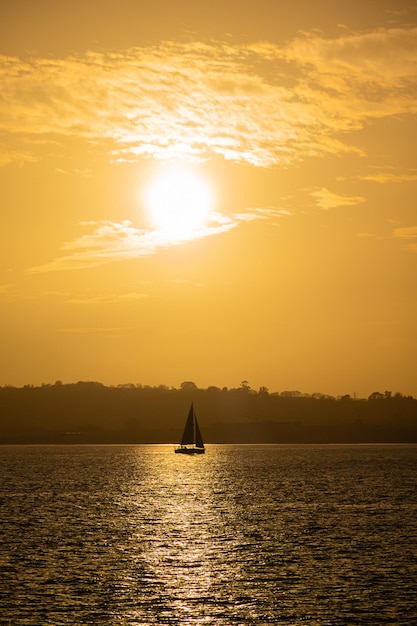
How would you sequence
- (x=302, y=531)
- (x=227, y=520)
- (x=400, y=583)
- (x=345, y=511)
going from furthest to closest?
(x=345, y=511) → (x=227, y=520) → (x=302, y=531) → (x=400, y=583)

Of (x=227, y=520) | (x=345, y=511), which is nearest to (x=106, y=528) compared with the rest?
(x=227, y=520)

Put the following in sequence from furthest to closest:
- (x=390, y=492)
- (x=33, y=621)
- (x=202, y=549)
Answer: (x=390, y=492) < (x=202, y=549) < (x=33, y=621)

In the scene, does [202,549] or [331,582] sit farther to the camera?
[202,549]

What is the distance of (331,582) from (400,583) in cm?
554

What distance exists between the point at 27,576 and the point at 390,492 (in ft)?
396

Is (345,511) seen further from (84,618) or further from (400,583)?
(84,618)

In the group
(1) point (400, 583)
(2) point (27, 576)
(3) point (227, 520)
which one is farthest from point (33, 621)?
(3) point (227, 520)

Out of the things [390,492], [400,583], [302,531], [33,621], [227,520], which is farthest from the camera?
[390,492]

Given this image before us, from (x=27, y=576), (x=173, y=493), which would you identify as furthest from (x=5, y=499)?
(x=27, y=576)

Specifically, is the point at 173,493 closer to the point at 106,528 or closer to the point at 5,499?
the point at 5,499

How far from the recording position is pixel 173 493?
630 feet

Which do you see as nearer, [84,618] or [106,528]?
[84,618]

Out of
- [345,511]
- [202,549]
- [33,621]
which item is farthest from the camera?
[345,511]

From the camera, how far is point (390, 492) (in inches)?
7308
